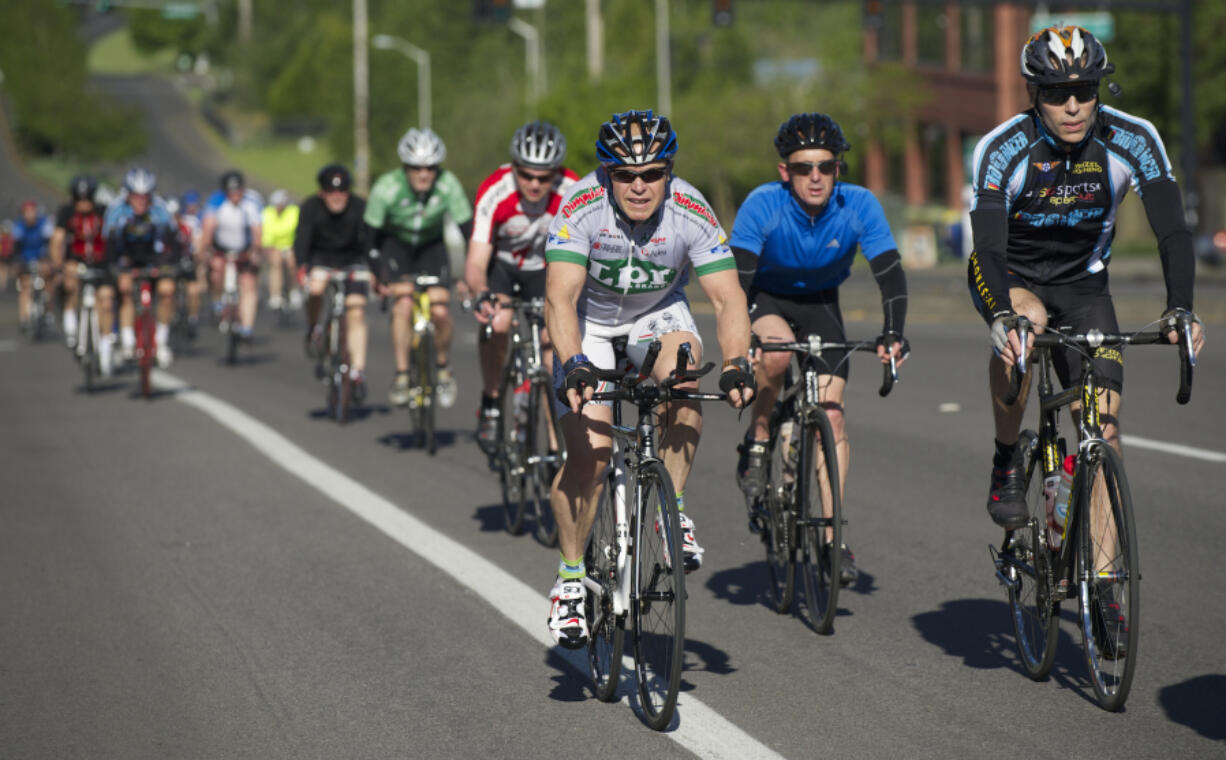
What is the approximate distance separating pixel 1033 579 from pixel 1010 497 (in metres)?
0.33

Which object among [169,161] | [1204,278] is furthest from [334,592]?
[169,161]

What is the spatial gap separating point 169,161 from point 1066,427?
89.0m

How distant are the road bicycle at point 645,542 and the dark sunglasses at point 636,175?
595 millimetres

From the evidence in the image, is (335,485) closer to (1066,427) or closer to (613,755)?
(1066,427)

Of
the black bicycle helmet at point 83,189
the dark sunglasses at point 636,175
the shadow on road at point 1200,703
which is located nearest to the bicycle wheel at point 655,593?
the dark sunglasses at point 636,175

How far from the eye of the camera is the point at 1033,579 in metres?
6.04

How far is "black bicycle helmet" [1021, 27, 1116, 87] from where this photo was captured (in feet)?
19.1

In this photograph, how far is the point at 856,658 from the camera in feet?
21.1

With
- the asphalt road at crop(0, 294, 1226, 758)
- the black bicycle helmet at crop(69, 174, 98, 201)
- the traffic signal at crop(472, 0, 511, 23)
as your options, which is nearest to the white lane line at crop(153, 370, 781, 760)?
the asphalt road at crop(0, 294, 1226, 758)

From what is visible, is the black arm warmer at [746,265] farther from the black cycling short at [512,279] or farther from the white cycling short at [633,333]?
the black cycling short at [512,279]

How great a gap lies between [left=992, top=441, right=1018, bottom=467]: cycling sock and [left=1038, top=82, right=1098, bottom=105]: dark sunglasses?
49.5 inches

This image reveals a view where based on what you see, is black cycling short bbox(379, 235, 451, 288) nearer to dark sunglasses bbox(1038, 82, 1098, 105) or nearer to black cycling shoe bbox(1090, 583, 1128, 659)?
dark sunglasses bbox(1038, 82, 1098, 105)

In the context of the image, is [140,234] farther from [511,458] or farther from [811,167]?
[811,167]

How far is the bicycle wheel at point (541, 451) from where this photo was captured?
897 cm
